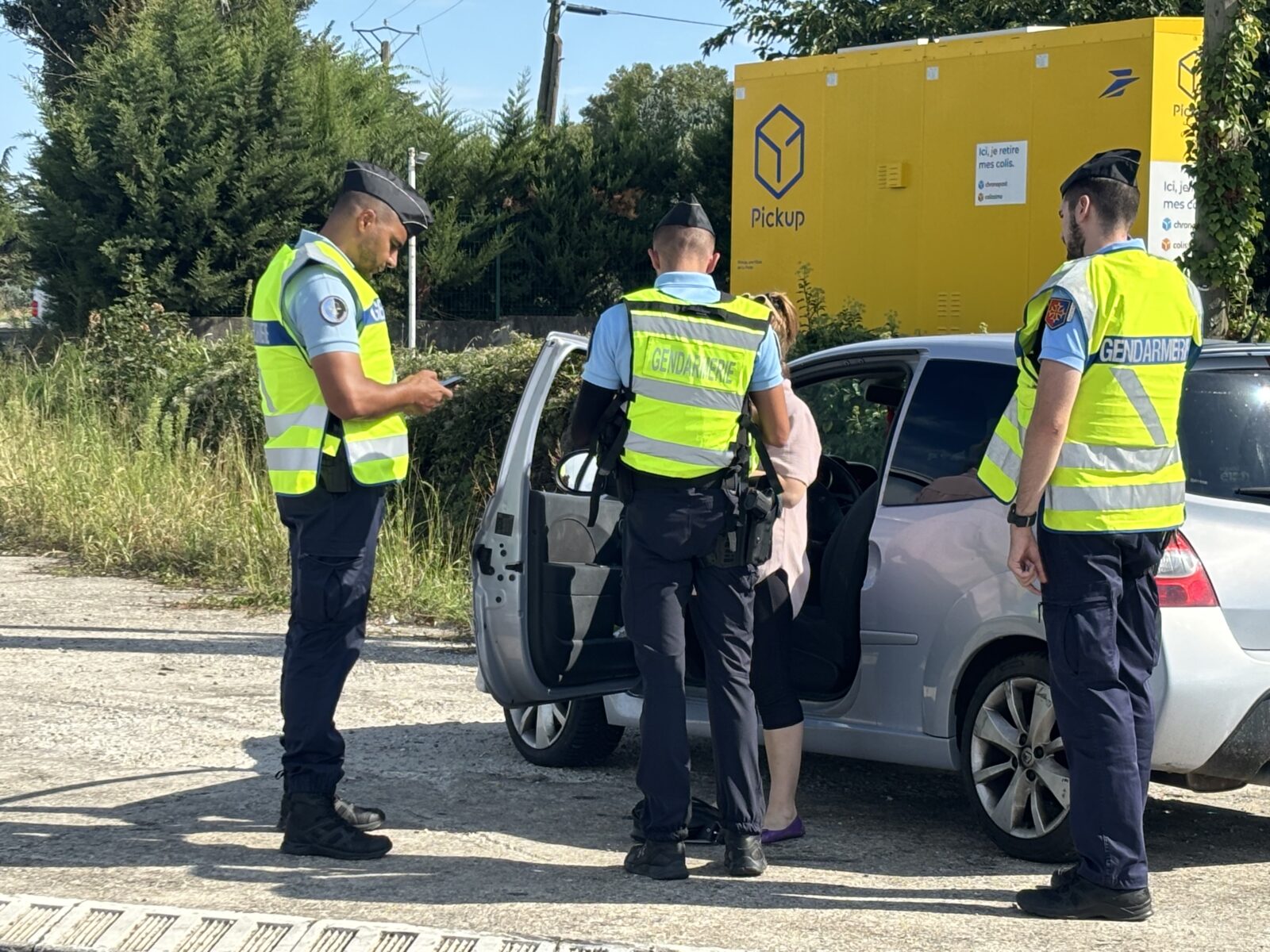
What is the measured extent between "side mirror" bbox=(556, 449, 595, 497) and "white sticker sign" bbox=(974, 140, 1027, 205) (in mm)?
7839

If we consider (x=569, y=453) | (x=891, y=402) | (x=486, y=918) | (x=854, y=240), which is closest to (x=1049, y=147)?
(x=854, y=240)

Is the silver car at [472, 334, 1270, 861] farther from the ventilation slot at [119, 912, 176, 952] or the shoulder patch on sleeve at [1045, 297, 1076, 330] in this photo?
the ventilation slot at [119, 912, 176, 952]

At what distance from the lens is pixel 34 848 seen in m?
5.18

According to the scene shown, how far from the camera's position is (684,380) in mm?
4887

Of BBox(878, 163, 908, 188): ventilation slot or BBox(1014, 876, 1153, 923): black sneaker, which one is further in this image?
BBox(878, 163, 908, 188): ventilation slot

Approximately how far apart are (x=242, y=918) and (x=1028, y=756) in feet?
7.58

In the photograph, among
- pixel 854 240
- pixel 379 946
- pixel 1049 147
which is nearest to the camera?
pixel 379 946

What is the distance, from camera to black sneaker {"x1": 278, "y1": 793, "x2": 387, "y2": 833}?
5.18m

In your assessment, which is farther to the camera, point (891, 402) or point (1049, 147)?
point (1049, 147)

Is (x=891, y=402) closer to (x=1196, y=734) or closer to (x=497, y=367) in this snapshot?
(x=1196, y=734)

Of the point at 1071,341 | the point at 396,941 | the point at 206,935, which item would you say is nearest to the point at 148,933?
the point at 206,935

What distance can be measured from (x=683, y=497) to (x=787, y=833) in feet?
4.06

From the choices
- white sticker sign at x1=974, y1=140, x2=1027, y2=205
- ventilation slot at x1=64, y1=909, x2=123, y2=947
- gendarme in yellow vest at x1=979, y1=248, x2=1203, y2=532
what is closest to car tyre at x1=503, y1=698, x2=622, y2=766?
ventilation slot at x1=64, y1=909, x2=123, y2=947

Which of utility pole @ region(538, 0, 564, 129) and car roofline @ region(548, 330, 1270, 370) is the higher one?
utility pole @ region(538, 0, 564, 129)
